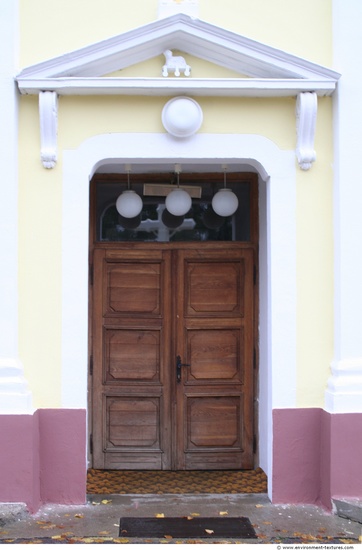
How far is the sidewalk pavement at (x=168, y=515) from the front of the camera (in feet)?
18.3

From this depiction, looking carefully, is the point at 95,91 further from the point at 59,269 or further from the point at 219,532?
the point at 219,532

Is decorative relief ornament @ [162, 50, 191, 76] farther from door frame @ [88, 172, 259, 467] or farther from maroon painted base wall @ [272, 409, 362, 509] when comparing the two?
maroon painted base wall @ [272, 409, 362, 509]

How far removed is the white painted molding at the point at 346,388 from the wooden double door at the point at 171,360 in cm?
146

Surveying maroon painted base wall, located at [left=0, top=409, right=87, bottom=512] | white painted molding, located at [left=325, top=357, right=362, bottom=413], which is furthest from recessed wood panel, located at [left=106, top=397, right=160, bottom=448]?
white painted molding, located at [left=325, top=357, right=362, bottom=413]

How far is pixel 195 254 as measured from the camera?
25.3 feet

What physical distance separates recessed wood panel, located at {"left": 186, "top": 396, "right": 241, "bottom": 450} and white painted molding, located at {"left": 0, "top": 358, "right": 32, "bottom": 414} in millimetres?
2063

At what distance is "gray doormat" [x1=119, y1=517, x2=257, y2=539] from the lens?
5.70 metres

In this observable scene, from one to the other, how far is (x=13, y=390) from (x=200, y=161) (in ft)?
8.69

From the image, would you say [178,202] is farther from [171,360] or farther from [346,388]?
[346,388]

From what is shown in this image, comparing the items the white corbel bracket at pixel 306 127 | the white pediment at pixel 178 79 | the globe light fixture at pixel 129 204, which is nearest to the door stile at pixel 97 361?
the globe light fixture at pixel 129 204

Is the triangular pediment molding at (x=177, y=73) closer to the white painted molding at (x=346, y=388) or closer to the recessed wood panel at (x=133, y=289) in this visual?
the recessed wood panel at (x=133, y=289)

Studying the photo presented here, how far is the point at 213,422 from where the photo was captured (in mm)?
7617

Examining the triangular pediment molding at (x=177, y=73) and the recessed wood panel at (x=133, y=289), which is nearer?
the triangular pediment molding at (x=177, y=73)

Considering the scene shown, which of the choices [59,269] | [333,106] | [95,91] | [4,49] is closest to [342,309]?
[333,106]
